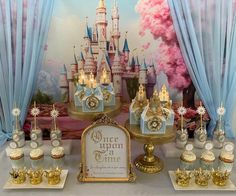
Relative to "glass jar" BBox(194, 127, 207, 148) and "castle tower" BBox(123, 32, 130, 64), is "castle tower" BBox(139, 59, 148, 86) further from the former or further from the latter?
"glass jar" BBox(194, 127, 207, 148)

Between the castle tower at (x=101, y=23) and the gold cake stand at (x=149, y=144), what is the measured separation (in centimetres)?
52

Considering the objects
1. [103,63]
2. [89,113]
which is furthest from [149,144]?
[103,63]

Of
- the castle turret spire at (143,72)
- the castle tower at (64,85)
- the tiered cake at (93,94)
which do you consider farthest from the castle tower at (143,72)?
the castle tower at (64,85)

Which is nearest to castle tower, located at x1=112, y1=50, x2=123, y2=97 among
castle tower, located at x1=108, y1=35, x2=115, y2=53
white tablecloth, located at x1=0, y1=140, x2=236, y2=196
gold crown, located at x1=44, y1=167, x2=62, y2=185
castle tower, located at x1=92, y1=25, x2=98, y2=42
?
castle tower, located at x1=108, y1=35, x2=115, y2=53

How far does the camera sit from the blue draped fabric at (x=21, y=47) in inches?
62.4

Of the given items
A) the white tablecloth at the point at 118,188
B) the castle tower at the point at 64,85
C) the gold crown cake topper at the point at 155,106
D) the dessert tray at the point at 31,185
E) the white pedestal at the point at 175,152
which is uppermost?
the castle tower at the point at 64,85

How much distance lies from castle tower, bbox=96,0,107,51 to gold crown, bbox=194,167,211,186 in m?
0.86

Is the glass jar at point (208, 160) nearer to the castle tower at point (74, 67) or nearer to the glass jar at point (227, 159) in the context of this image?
the glass jar at point (227, 159)

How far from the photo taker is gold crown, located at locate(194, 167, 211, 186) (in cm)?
129

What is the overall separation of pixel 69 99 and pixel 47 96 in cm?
14

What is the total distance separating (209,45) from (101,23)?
0.63 metres

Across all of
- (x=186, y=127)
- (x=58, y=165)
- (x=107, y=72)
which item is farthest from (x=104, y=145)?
(x=186, y=127)

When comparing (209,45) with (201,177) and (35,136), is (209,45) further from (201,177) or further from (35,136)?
(35,136)

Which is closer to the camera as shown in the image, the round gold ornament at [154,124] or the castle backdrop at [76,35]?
the round gold ornament at [154,124]
